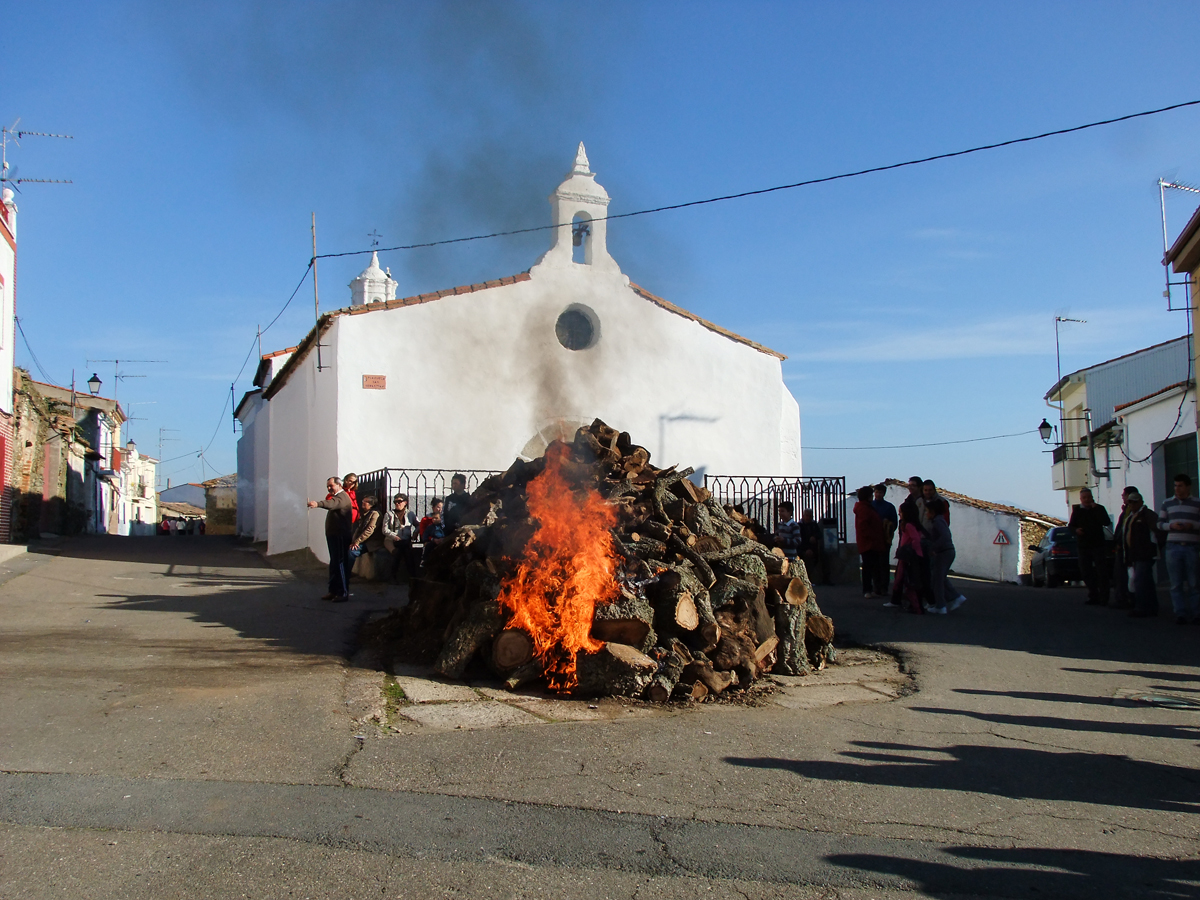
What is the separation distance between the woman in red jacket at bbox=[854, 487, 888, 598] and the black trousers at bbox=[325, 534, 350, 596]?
22.8 feet

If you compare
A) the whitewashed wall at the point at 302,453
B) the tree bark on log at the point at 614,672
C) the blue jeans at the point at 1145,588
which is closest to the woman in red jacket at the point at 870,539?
the blue jeans at the point at 1145,588

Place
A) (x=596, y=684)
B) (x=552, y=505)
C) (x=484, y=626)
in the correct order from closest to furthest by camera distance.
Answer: (x=596, y=684) < (x=484, y=626) < (x=552, y=505)

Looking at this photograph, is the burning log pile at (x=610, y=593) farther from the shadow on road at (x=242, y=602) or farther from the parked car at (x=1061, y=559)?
the parked car at (x=1061, y=559)

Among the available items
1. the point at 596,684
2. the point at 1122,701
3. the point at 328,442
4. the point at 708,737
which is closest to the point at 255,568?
the point at 328,442

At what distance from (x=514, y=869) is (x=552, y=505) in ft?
14.6

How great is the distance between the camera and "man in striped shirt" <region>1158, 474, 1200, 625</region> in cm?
1037

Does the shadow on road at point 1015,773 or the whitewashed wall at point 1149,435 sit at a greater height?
the whitewashed wall at point 1149,435

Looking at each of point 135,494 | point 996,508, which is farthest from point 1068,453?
point 135,494

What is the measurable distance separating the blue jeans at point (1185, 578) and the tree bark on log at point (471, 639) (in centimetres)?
794

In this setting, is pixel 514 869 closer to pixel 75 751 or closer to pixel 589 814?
pixel 589 814

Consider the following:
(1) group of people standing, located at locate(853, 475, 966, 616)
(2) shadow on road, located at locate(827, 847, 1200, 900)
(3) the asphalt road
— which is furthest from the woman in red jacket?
(2) shadow on road, located at locate(827, 847, 1200, 900)

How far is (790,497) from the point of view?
17609 millimetres

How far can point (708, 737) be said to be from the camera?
18.7 feet

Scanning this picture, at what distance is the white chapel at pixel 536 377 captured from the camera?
17734mm
